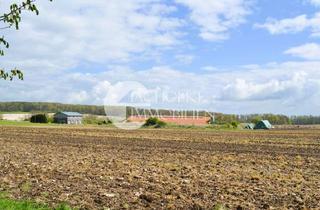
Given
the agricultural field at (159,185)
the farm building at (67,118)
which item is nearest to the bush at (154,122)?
the farm building at (67,118)

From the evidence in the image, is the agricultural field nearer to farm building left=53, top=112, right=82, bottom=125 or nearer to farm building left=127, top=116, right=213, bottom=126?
farm building left=127, top=116, right=213, bottom=126

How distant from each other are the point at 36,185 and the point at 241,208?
5749 mm

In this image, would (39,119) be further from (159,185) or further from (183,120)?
(159,185)

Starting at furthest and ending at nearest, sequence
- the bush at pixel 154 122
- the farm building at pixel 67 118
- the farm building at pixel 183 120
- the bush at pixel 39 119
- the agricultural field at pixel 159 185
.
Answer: the farm building at pixel 67 118 → the bush at pixel 39 119 → the farm building at pixel 183 120 → the bush at pixel 154 122 → the agricultural field at pixel 159 185

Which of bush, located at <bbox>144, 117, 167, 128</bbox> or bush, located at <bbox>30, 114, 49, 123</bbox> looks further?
bush, located at <bbox>30, 114, 49, 123</bbox>

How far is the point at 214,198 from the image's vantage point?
1117cm

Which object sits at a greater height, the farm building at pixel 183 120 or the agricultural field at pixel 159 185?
the farm building at pixel 183 120

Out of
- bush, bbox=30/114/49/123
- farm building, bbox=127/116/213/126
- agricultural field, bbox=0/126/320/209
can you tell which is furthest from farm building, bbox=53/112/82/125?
agricultural field, bbox=0/126/320/209

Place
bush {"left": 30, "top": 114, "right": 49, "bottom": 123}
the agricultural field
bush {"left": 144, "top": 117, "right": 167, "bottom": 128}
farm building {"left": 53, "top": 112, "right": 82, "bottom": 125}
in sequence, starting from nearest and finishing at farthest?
the agricultural field, bush {"left": 144, "top": 117, "right": 167, "bottom": 128}, bush {"left": 30, "top": 114, "right": 49, "bottom": 123}, farm building {"left": 53, "top": 112, "right": 82, "bottom": 125}

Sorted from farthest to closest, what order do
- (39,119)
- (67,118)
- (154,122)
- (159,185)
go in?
(67,118)
(39,119)
(154,122)
(159,185)

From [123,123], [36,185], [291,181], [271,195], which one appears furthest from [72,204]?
[123,123]

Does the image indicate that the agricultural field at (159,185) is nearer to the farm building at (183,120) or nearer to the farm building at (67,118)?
the farm building at (183,120)

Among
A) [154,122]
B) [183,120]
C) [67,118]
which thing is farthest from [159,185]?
[67,118]

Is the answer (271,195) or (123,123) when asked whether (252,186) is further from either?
(123,123)
